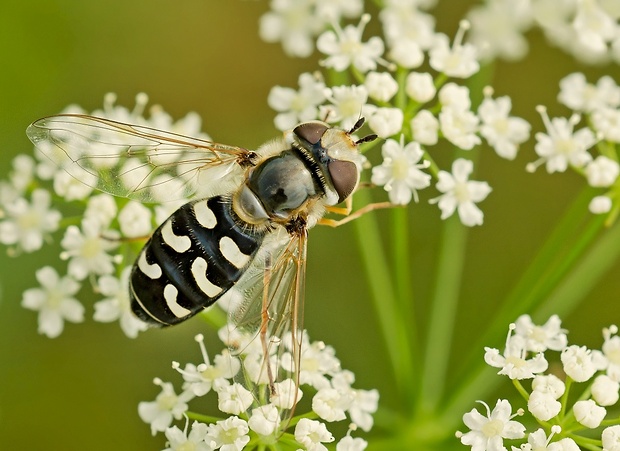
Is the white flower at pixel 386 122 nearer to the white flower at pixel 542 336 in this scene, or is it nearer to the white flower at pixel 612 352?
the white flower at pixel 542 336

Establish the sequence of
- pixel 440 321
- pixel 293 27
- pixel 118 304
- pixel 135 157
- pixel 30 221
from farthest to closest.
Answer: pixel 293 27, pixel 440 321, pixel 30 221, pixel 118 304, pixel 135 157

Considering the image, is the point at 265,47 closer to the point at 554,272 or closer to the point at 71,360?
the point at 71,360

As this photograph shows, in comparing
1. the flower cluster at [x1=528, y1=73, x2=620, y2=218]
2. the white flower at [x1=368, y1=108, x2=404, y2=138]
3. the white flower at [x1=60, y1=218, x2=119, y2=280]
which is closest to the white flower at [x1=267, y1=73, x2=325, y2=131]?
the white flower at [x1=368, y1=108, x2=404, y2=138]

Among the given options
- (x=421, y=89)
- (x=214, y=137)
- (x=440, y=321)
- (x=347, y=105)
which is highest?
(x=214, y=137)

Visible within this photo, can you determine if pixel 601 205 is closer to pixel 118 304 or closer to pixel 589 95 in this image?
pixel 589 95

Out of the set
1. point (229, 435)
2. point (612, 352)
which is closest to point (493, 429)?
point (612, 352)

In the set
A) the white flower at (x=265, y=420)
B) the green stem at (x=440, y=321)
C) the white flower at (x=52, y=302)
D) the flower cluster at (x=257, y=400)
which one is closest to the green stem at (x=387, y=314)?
the green stem at (x=440, y=321)
